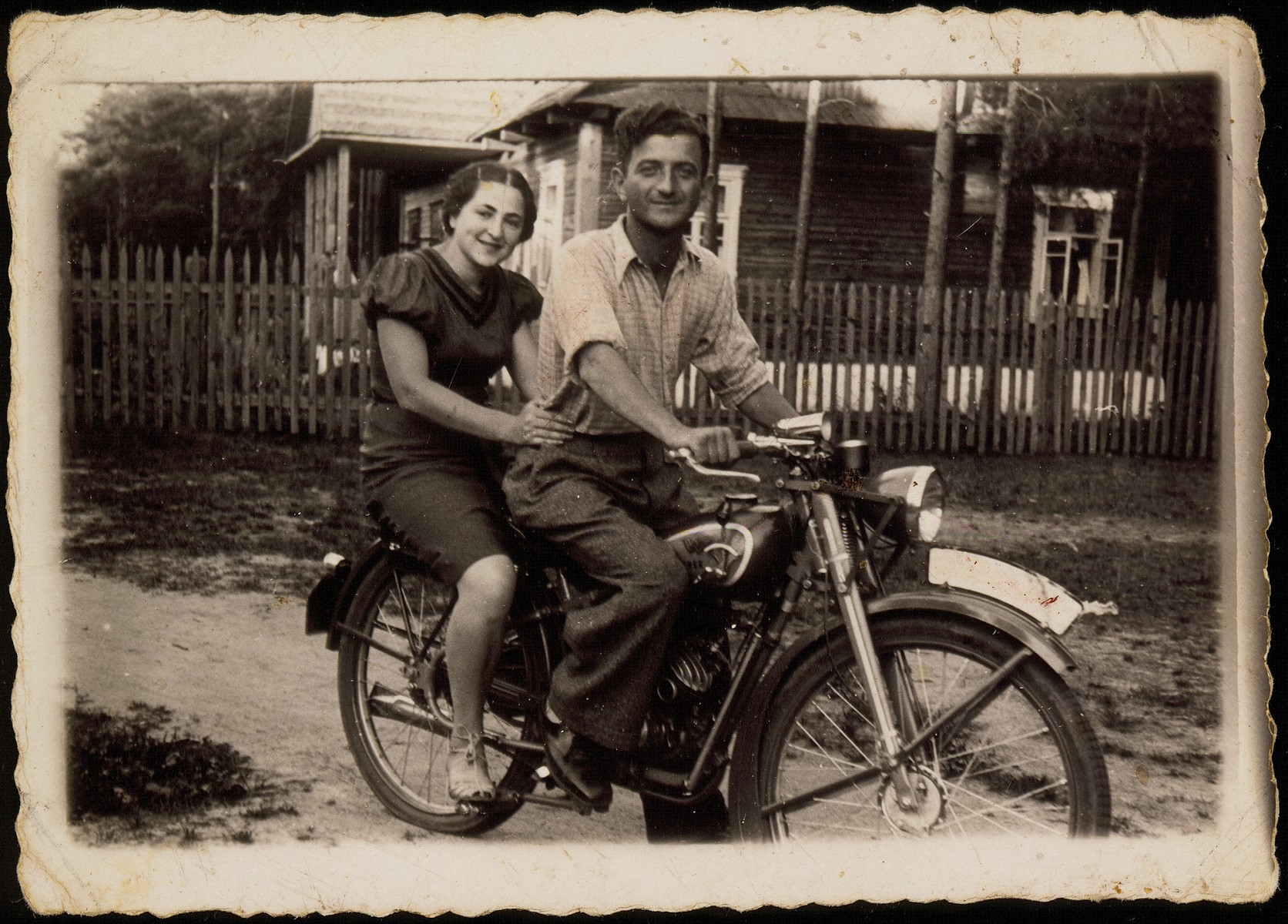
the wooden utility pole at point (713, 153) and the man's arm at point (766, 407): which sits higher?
the wooden utility pole at point (713, 153)

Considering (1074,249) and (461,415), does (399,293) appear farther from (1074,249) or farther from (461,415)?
(1074,249)

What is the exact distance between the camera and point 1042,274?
12.0ft

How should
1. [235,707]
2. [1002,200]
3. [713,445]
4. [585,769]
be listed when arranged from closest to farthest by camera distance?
[713,445] → [585,769] → [235,707] → [1002,200]

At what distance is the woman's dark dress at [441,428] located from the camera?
3.08 metres

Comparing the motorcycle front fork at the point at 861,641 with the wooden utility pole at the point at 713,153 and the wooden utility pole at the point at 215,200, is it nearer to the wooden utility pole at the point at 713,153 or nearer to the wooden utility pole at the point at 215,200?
the wooden utility pole at the point at 713,153

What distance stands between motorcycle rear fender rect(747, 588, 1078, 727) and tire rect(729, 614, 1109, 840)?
2 cm

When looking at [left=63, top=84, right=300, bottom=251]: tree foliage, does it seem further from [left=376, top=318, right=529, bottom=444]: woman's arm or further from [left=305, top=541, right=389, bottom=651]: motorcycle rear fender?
[left=305, top=541, right=389, bottom=651]: motorcycle rear fender

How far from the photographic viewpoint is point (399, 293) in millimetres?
3061

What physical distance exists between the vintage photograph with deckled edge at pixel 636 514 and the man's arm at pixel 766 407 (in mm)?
20

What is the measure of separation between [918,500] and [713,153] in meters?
1.28

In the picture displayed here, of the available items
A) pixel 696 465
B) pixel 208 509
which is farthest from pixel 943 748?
pixel 208 509

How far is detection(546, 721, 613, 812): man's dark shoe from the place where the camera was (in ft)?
9.75

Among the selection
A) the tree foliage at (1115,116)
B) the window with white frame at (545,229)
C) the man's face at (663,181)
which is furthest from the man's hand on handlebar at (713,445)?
the tree foliage at (1115,116)

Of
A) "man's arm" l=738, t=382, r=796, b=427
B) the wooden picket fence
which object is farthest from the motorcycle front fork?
the wooden picket fence
